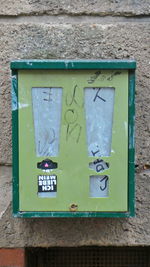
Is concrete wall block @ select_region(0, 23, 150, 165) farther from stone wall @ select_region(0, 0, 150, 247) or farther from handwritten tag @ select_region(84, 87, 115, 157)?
handwritten tag @ select_region(84, 87, 115, 157)

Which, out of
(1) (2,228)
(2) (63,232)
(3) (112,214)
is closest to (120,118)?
(3) (112,214)

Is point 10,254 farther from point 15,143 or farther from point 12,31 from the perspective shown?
point 12,31

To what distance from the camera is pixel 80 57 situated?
6.10ft

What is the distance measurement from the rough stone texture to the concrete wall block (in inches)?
2.2

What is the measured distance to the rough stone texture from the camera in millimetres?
1874

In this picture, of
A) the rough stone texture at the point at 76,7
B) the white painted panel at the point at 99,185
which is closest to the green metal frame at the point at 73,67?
the white painted panel at the point at 99,185

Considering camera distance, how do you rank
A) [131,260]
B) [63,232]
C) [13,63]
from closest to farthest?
[13,63] → [63,232] → [131,260]

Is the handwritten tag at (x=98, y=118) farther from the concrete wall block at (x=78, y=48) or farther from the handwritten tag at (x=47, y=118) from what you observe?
the concrete wall block at (x=78, y=48)

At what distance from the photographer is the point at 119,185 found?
166cm

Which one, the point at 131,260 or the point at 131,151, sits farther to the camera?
the point at 131,260

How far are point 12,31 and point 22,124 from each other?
0.46 metres

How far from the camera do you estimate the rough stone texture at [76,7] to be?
1.87 meters

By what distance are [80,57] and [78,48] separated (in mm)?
40

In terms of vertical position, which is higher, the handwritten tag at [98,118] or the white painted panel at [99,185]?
the handwritten tag at [98,118]
